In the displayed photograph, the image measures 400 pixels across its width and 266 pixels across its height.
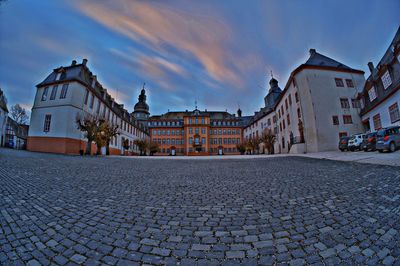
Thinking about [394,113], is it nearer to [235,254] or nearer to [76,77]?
[235,254]

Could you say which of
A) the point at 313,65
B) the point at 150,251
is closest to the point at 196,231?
the point at 150,251

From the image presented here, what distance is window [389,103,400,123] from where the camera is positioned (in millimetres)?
18487

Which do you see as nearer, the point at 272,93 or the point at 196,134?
the point at 272,93

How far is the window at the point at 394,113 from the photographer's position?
1849 cm

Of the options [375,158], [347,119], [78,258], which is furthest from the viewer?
[347,119]

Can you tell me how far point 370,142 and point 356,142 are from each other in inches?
99.9

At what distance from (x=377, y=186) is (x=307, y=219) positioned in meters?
3.53

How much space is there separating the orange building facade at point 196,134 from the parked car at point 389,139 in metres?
45.4

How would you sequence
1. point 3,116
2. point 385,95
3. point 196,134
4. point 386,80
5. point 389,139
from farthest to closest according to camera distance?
point 196,134, point 3,116, point 386,80, point 385,95, point 389,139

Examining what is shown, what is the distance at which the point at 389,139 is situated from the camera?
14141 millimetres

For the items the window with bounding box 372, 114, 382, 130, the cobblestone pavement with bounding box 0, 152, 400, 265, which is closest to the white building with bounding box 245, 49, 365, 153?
the window with bounding box 372, 114, 382, 130

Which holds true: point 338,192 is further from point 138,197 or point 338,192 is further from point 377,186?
point 138,197

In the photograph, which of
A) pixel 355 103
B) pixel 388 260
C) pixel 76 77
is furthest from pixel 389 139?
pixel 76 77

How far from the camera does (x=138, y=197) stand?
423cm
